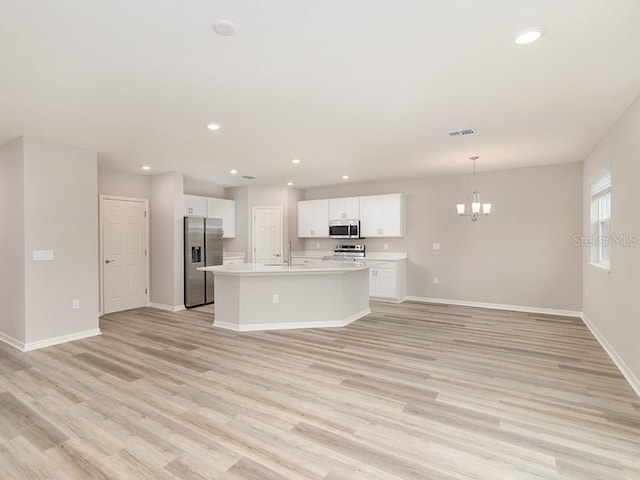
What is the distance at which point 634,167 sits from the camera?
3.01 m

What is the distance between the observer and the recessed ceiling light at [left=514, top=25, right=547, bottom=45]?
6.45 ft

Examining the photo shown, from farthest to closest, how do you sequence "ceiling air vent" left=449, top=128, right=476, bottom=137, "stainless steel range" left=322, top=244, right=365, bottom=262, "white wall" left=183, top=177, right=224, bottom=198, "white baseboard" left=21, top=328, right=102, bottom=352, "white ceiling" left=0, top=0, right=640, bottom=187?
"stainless steel range" left=322, top=244, right=365, bottom=262, "white wall" left=183, top=177, right=224, bottom=198, "white baseboard" left=21, top=328, right=102, bottom=352, "ceiling air vent" left=449, top=128, right=476, bottom=137, "white ceiling" left=0, top=0, right=640, bottom=187

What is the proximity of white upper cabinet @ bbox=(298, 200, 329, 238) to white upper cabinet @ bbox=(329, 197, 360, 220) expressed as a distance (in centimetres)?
13

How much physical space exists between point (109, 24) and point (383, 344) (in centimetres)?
394

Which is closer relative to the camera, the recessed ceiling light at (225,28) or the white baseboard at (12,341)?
the recessed ceiling light at (225,28)

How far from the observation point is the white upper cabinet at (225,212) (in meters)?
7.20

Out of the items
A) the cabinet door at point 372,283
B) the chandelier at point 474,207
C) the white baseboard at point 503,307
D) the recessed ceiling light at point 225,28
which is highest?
the recessed ceiling light at point 225,28

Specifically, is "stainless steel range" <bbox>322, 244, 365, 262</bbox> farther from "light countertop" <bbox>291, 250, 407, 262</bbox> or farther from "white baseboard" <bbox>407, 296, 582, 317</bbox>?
"white baseboard" <bbox>407, 296, 582, 317</bbox>

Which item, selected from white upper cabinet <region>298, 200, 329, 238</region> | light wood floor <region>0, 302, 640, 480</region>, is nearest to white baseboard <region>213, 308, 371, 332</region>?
light wood floor <region>0, 302, 640, 480</region>

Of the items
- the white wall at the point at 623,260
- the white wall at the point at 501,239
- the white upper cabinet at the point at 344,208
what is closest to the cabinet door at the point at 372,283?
the white wall at the point at 501,239

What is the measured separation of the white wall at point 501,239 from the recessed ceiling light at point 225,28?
5564mm

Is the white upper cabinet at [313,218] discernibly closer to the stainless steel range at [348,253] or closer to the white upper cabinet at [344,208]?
the white upper cabinet at [344,208]

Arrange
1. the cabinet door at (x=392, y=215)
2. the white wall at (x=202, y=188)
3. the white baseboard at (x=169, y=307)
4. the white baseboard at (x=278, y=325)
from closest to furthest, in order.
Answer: the white baseboard at (x=278, y=325) → the white baseboard at (x=169, y=307) → the cabinet door at (x=392, y=215) → the white wall at (x=202, y=188)

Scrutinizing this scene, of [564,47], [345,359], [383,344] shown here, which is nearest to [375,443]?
[345,359]
